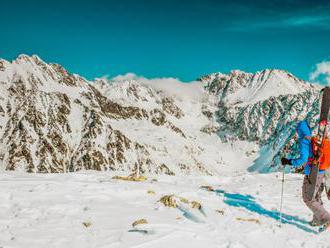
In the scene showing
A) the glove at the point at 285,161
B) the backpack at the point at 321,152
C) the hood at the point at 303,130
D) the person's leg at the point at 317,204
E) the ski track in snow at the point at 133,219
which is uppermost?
the hood at the point at 303,130

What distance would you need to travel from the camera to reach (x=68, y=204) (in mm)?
12781

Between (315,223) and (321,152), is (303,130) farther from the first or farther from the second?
(315,223)

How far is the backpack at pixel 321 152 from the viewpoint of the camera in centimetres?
1311

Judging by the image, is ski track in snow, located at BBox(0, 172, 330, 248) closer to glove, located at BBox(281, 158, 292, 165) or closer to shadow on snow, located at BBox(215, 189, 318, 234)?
shadow on snow, located at BBox(215, 189, 318, 234)

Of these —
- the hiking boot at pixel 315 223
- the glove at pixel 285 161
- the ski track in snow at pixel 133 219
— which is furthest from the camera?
the glove at pixel 285 161

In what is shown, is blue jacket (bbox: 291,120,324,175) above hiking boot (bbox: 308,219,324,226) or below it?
above

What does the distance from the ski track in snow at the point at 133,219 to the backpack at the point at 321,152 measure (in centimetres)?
222

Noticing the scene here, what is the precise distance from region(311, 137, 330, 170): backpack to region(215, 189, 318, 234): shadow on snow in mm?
2117

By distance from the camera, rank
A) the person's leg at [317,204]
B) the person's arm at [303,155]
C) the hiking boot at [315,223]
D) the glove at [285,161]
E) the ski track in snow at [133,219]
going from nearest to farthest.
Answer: the ski track in snow at [133,219] < the person's leg at [317,204] < the hiking boot at [315,223] < the person's arm at [303,155] < the glove at [285,161]

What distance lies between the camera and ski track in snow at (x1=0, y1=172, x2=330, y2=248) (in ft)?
31.8

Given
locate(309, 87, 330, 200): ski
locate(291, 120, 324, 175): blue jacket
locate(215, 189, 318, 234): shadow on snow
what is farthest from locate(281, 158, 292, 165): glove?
locate(215, 189, 318, 234): shadow on snow

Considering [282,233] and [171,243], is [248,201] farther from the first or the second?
[171,243]

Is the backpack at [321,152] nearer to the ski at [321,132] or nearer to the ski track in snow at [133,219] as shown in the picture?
the ski at [321,132]

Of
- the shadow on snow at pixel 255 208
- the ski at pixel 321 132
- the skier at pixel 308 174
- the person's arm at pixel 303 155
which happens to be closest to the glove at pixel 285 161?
the skier at pixel 308 174
